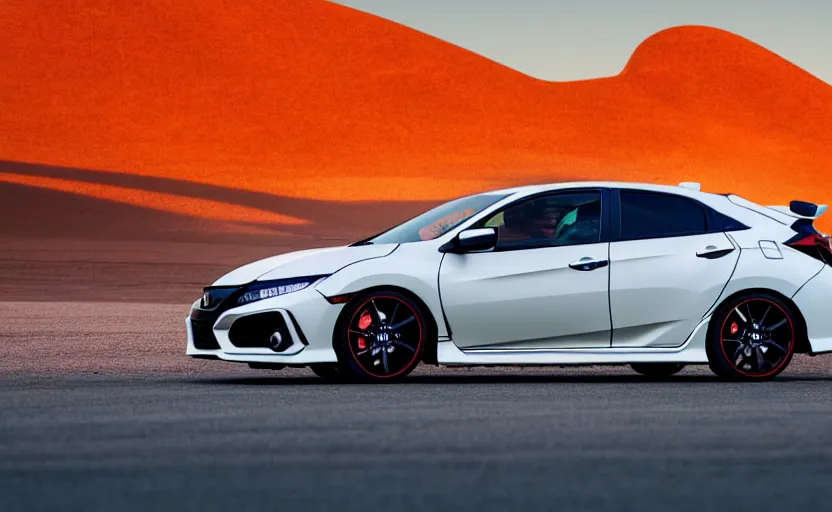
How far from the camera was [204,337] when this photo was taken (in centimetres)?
1301

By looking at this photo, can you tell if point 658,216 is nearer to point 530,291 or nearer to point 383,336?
point 530,291

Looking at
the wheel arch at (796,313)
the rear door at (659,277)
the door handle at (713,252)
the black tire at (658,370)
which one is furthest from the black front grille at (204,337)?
the wheel arch at (796,313)

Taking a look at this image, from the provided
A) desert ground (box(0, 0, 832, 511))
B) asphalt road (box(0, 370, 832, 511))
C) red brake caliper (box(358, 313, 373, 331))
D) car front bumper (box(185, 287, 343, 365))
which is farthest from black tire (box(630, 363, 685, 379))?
car front bumper (box(185, 287, 343, 365))

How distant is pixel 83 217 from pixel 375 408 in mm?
53029

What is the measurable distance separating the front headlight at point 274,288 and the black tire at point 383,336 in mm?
368

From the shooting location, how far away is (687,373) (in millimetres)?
15023

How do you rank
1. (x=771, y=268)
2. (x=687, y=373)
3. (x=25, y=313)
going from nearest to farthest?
(x=771, y=268)
(x=687, y=373)
(x=25, y=313)

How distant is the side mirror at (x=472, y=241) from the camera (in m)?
12.8

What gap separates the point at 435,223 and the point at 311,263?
1378 millimetres

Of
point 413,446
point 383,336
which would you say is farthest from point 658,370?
point 413,446

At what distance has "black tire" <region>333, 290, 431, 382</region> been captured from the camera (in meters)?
12.7

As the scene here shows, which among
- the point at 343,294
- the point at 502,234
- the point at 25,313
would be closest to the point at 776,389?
the point at 502,234

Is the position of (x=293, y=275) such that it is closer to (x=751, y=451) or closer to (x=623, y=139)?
(x=751, y=451)

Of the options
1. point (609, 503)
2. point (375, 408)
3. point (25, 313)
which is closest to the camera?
point (609, 503)
